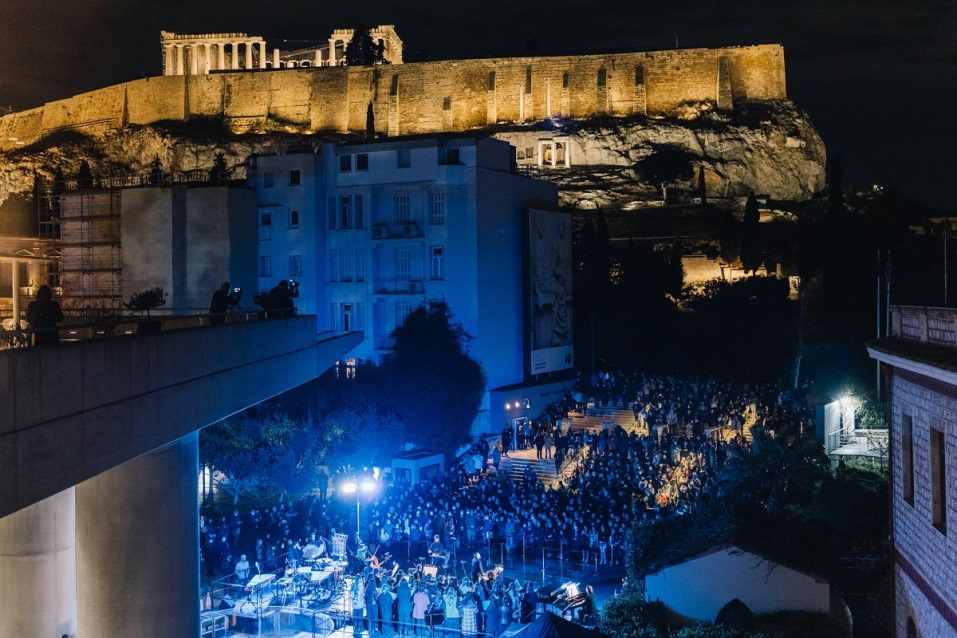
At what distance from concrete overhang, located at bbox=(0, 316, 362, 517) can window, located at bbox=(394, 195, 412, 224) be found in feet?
74.7

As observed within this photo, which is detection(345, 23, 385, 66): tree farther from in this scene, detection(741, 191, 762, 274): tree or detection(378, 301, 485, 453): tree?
detection(378, 301, 485, 453): tree

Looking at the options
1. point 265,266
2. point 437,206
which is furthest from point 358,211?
point 265,266

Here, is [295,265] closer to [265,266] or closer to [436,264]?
[265,266]

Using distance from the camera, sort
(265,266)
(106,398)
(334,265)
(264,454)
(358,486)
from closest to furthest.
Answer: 1. (106,398)
2. (358,486)
3. (264,454)
4. (334,265)
5. (265,266)

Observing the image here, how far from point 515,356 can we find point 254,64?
65054mm

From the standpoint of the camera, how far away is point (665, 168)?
245 feet

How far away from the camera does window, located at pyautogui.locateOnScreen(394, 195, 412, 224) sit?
3638 centimetres

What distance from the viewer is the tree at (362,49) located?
86688 mm

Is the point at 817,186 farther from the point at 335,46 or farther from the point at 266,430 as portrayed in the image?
the point at 266,430

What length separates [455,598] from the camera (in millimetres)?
15383

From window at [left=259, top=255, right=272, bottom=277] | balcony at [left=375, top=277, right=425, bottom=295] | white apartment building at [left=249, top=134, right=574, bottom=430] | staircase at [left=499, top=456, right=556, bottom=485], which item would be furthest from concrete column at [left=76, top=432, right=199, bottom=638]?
window at [left=259, top=255, right=272, bottom=277]

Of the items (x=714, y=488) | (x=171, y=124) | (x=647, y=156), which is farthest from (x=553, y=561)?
(x=171, y=124)

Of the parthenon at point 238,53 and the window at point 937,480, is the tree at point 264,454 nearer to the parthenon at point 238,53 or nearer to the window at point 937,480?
the window at point 937,480

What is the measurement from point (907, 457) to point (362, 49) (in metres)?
80.4
